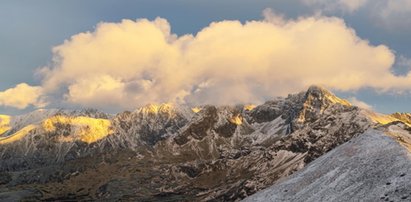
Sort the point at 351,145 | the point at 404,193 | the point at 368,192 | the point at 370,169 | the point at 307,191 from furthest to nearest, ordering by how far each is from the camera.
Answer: the point at 351,145, the point at 307,191, the point at 370,169, the point at 368,192, the point at 404,193

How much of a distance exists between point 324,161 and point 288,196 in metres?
10.7

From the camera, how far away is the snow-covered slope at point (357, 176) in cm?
5916

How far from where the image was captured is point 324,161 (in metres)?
81.0

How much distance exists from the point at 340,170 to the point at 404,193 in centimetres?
1805

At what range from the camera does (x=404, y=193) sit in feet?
179

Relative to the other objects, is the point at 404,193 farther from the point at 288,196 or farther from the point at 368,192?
the point at 288,196

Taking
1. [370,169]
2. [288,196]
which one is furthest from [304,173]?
[370,169]

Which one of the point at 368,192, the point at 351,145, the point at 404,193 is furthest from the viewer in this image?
the point at 351,145

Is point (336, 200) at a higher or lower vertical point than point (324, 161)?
lower

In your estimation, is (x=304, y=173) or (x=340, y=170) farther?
(x=304, y=173)

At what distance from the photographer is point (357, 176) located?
220 ft

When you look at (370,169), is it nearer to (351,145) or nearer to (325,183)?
(325,183)

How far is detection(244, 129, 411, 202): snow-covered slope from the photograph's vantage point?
59.2 metres

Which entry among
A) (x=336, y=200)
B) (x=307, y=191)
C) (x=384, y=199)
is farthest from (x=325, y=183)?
(x=384, y=199)
